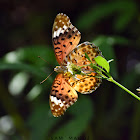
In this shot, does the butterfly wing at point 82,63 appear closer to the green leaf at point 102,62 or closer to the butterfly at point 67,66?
the butterfly at point 67,66

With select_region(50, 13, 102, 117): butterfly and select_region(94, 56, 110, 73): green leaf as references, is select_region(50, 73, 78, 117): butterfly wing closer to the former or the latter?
select_region(50, 13, 102, 117): butterfly

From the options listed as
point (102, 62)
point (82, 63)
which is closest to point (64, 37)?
point (82, 63)

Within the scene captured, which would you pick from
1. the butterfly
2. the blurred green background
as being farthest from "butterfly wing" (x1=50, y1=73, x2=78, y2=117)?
the blurred green background

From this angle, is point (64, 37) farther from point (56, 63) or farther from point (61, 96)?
point (56, 63)

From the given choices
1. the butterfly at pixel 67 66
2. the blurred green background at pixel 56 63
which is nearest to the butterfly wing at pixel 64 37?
the butterfly at pixel 67 66

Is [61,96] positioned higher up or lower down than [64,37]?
lower down
